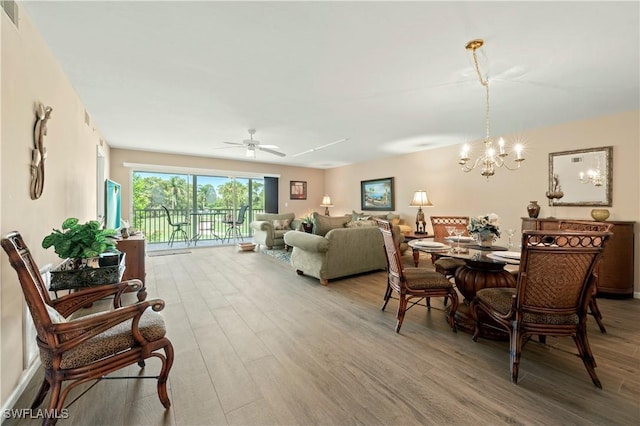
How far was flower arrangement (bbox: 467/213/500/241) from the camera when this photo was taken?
2.51 meters

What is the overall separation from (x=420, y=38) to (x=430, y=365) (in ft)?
7.94

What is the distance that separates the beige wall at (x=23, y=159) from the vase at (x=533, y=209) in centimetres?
562

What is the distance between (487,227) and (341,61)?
209 cm

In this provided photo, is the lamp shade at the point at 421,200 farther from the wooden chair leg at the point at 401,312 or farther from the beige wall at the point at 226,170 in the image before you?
the beige wall at the point at 226,170

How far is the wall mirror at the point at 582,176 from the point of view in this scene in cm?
353

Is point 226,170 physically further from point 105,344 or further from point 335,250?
point 105,344

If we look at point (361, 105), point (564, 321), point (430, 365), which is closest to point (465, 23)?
point (361, 105)

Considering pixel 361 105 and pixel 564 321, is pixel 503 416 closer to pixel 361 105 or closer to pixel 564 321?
pixel 564 321

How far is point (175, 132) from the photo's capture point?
14.8ft

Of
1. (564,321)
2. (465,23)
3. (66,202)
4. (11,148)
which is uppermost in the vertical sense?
(465,23)

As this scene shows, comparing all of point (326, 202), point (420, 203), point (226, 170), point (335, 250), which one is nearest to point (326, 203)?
point (326, 202)

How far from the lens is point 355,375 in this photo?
1749 millimetres

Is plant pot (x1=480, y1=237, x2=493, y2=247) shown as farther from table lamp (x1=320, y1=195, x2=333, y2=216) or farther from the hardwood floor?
table lamp (x1=320, y1=195, x2=333, y2=216)

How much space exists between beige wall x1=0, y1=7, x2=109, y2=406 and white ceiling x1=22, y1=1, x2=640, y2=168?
284mm
